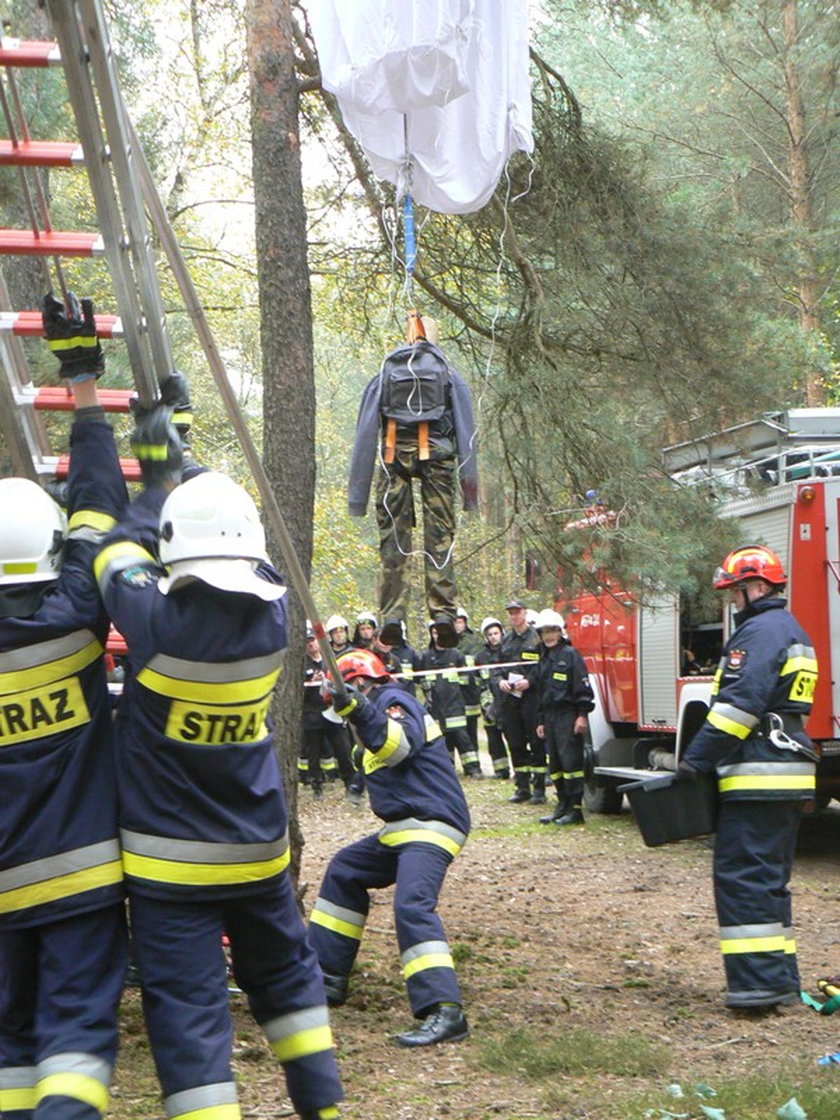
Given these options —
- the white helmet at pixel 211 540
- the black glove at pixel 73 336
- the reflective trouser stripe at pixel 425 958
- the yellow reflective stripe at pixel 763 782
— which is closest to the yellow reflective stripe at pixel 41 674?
the white helmet at pixel 211 540

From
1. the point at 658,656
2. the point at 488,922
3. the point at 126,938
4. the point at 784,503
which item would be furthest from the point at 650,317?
the point at 126,938

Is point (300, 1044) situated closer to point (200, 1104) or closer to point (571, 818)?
point (200, 1104)

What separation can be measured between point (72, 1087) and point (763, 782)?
3652 millimetres

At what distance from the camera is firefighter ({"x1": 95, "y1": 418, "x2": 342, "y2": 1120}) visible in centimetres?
363

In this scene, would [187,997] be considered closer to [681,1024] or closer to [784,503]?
[681,1024]

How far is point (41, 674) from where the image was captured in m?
3.75

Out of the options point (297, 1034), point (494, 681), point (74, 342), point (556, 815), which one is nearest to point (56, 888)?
point (297, 1034)

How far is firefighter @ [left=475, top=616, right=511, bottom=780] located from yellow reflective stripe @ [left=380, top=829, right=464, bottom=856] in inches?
338

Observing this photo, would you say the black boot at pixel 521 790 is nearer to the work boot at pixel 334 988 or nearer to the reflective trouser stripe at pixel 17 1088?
the work boot at pixel 334 988

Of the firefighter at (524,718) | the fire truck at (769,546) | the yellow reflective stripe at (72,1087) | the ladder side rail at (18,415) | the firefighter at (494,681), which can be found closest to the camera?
the yellow reflective stripe at (72,1087)

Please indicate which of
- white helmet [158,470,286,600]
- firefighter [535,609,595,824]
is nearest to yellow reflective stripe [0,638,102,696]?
white helmet [158,470,286,600]

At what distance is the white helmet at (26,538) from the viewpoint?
12.4 ft

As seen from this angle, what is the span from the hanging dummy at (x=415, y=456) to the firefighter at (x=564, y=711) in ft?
18.9

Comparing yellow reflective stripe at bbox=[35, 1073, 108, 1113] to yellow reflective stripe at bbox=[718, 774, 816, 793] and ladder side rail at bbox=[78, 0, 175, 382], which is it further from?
yellow reflective stripe at bbox=[718, 774, 816, 793]
